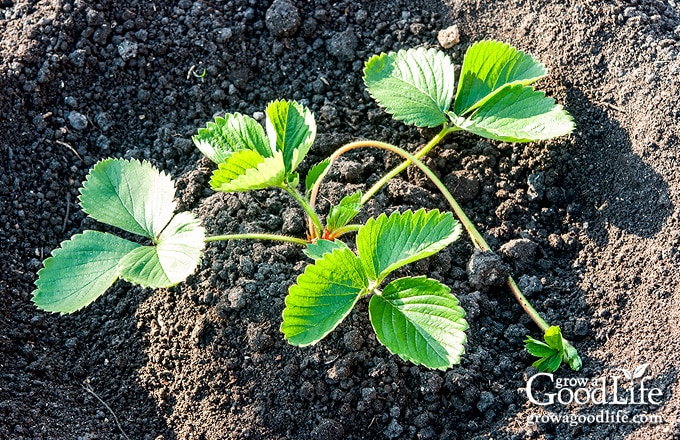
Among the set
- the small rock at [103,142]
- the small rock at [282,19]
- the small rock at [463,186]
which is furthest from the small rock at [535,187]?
the small rock at [103,142]

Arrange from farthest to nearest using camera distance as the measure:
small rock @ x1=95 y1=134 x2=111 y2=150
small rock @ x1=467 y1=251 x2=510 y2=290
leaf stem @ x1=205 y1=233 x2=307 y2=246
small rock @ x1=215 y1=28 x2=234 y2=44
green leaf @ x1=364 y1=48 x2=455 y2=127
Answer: small rock @ x1=215 y1=28 x2=234 y2=44 → small rock @ x1=95 y1=134 x2=111 y2=150 → green leaf @ x1=364 y1=48 x2=455 y2=127 → small rock @ x1=467 y1=251 x2=510 y2=290 → leaf stem @ x1=205 y1=233 x2=307 y2=246

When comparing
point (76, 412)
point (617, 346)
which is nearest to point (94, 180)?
point (76, 412)

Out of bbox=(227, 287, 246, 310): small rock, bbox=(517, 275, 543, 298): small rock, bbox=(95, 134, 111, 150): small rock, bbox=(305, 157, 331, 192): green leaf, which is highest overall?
bbox=(305, 157, 331, 192): green leaf

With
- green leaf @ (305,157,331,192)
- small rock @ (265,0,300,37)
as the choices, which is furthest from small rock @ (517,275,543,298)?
small rock @ (265,0,300,37)

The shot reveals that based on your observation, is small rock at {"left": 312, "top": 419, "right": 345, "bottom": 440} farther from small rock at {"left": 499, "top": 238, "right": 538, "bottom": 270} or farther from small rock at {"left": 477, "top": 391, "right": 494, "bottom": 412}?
small rock at {"left": 499, "top": 238, "right": 538, "bottom": 270}

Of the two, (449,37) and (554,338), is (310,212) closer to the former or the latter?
(554,338)

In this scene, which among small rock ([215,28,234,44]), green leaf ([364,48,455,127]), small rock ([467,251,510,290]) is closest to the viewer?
small rock ([467,251,510,290])

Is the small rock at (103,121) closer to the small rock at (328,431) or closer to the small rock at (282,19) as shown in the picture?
the small rock at (282,19)

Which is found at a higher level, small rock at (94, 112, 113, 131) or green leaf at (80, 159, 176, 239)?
green leaf at (80, 159, 176, 239)

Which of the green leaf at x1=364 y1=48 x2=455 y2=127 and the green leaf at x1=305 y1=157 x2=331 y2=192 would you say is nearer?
the green leaf at x1=305 y1=157 x2=331 y2=192
